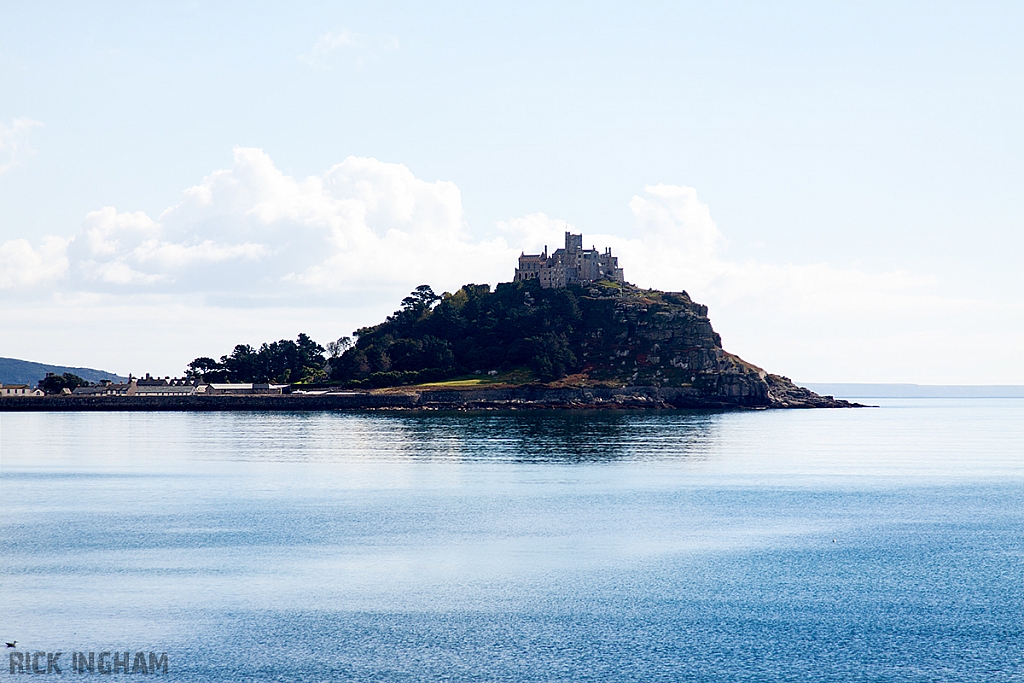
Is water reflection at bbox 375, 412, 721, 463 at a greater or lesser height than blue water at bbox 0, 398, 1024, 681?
greater

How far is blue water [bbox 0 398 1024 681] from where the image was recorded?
3297 centimetres

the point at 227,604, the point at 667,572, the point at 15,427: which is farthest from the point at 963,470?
the point at 15,427

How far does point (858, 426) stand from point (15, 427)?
151m

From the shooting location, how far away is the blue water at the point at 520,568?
32969 millimetres

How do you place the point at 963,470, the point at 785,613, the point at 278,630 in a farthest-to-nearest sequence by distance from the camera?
the point at 963,470 < the point at 785,613 < the point at 278,630

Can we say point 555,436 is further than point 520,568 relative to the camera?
Yes

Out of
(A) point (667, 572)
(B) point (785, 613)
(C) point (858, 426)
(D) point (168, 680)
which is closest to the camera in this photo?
(D) point (168, 680)

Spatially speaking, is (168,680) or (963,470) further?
(963,470)

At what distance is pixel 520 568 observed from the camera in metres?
45.6

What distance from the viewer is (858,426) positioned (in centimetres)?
17912

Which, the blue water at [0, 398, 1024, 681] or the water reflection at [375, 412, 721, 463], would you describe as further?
the water reflection at [375, 412, 721, 463]

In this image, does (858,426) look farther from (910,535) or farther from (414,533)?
(414,533)

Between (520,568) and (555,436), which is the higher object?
(555,436)

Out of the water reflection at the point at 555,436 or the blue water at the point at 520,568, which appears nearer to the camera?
the blue water at the point at 520,568
